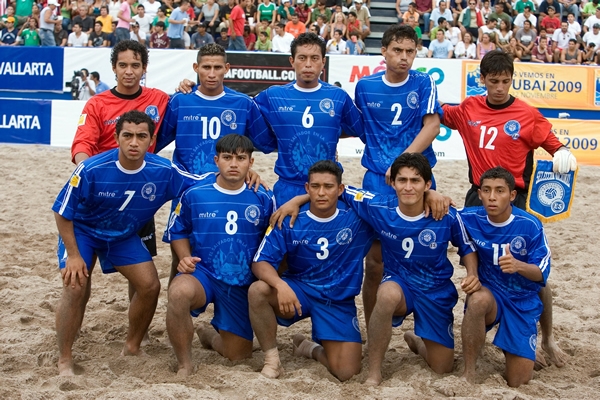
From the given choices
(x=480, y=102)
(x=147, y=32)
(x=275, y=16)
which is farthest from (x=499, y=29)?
(x=480, y=102)

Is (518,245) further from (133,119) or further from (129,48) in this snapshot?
(129,48)

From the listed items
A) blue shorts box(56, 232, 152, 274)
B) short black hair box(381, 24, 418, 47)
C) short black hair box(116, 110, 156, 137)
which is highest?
short black hair box(381, 24, 418, 47)

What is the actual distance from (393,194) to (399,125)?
0.50m

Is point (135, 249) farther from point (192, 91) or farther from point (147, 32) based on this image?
point (147, 32)

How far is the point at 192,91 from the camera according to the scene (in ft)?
17.9

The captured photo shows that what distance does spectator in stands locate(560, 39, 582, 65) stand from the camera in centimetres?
1605

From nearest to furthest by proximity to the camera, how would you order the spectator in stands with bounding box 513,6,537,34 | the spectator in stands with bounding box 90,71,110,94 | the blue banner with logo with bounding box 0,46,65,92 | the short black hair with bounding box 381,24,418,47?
the short black hair with bounding box 381,24,418,47
the spectator in stands with bounding box 90,71,110,94
the blue banner with logo with bounding box 0,46,65,92
the spectator in stands with bounding box 513,6,537,34

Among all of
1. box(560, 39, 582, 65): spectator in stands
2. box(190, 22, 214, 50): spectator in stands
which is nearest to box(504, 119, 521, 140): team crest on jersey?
box(190, 22, 214, 50): spectator in stands

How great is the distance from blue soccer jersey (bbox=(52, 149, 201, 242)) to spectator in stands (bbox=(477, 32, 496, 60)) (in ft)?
39.0

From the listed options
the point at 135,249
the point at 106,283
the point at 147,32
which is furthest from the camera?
the point at 147,32

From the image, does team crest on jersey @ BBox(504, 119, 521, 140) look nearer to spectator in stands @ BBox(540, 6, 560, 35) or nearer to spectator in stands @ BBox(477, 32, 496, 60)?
spectator in stands @ BBox(477, 32, 496, 60)

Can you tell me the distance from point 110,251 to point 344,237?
1.54 m

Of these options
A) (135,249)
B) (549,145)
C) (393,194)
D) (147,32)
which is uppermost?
(147,32)

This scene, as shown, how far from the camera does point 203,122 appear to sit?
532 cm
